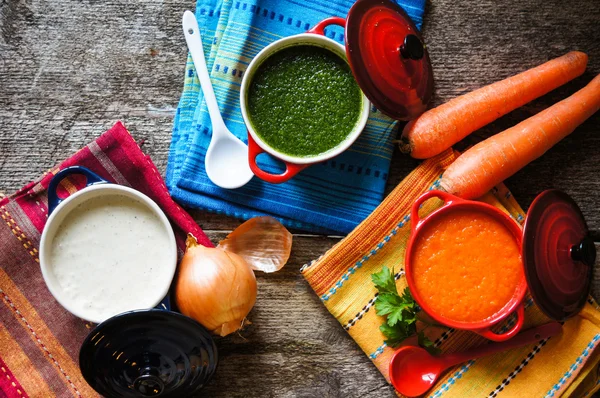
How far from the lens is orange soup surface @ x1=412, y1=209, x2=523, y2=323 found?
1219mm

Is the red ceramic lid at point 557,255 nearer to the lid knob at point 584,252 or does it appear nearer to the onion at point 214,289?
the lid knob at point 584,252

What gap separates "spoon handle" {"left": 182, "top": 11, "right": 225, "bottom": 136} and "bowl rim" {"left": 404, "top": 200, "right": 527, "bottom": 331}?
1.65 ft

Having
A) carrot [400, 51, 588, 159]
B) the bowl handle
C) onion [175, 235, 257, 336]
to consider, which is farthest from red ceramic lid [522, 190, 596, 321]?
the bowl handle

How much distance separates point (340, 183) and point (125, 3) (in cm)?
67

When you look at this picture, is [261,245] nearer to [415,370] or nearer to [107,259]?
[107,259]

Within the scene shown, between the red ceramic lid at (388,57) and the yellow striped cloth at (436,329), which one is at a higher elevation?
the red ceramic lid at (388,57)

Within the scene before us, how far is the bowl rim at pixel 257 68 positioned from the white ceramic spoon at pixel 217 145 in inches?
3.7

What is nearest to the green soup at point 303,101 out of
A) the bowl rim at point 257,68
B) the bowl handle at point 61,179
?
the bowl rim at point 257,68

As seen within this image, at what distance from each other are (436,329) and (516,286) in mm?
213

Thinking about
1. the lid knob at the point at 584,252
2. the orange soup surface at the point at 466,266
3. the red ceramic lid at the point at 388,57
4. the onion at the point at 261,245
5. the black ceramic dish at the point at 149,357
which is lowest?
the black ceramic dish at the point at 149,357

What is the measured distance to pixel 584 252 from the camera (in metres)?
1.18

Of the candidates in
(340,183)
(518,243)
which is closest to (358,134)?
(340,183)

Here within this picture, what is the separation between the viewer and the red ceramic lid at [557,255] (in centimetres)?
118

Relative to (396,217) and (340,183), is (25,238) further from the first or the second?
(396,217)
